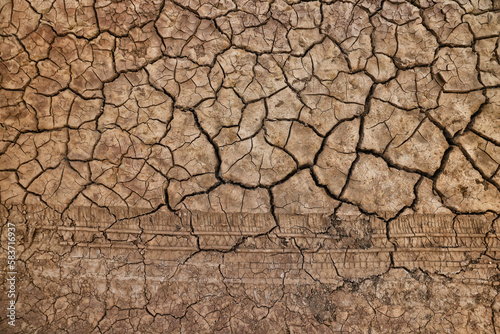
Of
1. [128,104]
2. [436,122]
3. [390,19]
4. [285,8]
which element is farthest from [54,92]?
[436,122]

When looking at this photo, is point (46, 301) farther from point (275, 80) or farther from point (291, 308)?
point (275, 80)

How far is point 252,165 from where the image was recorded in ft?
7.88

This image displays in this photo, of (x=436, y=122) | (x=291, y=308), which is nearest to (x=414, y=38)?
(x=436, y=122)

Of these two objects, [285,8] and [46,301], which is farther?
[285,8]

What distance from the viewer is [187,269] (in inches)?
89.4

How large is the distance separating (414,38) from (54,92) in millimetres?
2630

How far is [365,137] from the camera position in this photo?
2404 mm

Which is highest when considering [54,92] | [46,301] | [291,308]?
[54,92]

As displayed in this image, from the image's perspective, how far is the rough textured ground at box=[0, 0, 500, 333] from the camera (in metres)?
2.23

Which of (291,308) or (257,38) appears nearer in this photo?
(291,308)

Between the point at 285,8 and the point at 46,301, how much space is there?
2.63 m

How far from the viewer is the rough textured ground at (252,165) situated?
7.33 feet

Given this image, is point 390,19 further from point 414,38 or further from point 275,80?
point 275,80

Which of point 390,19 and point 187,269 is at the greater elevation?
point 390,19
